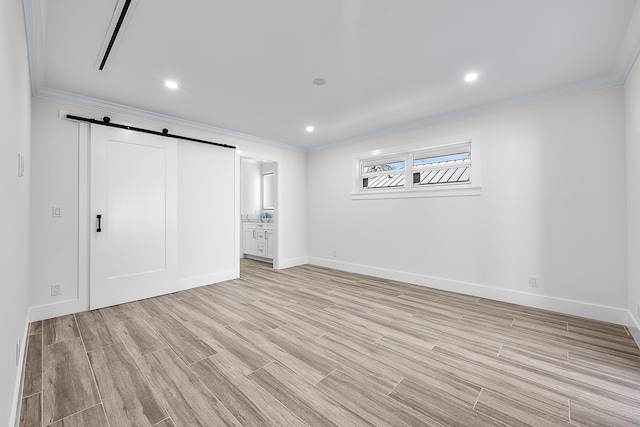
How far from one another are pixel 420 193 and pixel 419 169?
40 centimetres

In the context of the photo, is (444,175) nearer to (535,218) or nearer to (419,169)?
(419,169)

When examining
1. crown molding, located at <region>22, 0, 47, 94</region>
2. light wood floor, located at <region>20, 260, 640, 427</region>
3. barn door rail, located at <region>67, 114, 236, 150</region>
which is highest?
crown molding, located at <region>22, 0, 47, 94</region>

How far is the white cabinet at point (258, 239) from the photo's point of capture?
580 centimetres

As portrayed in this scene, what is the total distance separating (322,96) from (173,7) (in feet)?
5.58

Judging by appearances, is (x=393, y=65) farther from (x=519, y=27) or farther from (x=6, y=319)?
(x=6, y=319)

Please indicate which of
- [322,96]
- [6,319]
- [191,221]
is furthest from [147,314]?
[322,96]

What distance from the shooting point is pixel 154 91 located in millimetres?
2938

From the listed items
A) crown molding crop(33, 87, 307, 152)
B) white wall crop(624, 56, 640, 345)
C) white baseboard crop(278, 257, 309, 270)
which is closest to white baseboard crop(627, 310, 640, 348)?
white wall crop(624, 56, 640, 345)

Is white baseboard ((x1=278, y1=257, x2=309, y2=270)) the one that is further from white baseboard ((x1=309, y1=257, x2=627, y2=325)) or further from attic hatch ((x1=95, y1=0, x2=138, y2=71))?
attic hatch ((x1=95, y1=0, x2=138, y2=71))

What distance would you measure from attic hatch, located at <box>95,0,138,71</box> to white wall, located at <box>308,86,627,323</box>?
3621 millimetres

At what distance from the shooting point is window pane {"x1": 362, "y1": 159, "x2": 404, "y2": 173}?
448cm

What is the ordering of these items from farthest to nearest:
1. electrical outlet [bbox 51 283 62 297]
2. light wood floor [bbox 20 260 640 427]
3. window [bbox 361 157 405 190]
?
window [bbox 361 157 405 190], electrical outlet [bbox 51 283 62 297], light wood floor [bbox 20 260 640 427]

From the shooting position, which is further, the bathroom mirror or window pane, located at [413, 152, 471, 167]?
the bathroom mirror

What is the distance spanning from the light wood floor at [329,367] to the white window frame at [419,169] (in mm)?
1556
